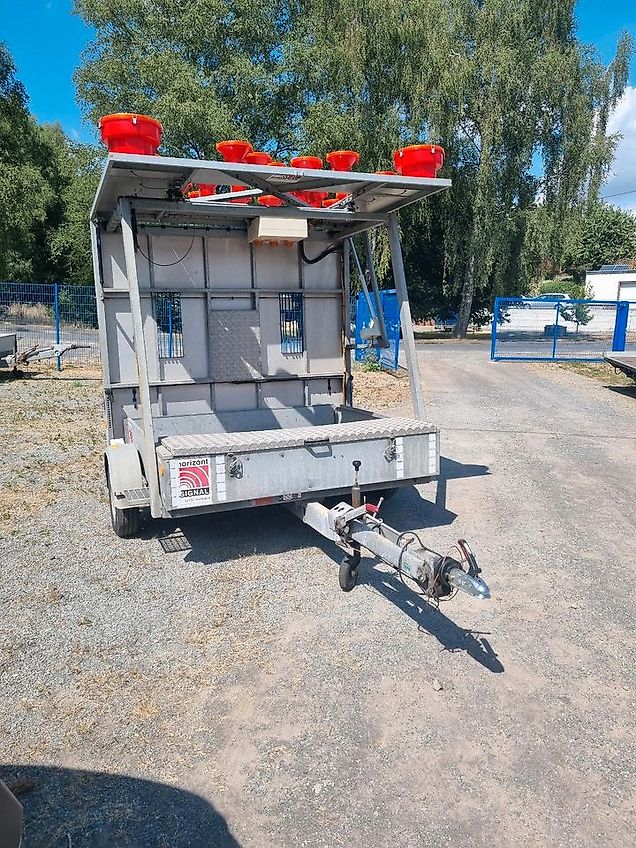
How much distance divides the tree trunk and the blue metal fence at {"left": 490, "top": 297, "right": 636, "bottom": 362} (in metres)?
7.65

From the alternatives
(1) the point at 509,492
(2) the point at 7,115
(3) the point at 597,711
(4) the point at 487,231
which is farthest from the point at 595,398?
(2) the point at 7,115

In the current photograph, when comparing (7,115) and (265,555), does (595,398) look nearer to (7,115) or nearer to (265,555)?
(265,555)

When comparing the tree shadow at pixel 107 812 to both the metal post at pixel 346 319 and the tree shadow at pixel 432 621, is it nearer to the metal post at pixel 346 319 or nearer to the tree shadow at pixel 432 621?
the tree shadow at pixel 432 621

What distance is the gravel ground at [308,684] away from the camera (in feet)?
8.77

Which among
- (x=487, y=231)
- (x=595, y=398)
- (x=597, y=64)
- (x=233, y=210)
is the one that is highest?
(x=597, y=64)

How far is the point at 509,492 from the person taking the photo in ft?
23.4

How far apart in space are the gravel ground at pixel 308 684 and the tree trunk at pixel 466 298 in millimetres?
24683

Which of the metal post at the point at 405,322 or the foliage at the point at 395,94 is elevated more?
the foliage at the point at 395,94

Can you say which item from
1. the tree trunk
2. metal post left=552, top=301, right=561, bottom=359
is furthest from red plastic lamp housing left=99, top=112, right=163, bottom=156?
the tree trunk

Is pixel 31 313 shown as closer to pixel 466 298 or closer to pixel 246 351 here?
pixel 246 351

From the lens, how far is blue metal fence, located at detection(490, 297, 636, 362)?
69.9ft

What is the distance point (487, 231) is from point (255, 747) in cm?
2750

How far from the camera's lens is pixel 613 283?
46.1 meters

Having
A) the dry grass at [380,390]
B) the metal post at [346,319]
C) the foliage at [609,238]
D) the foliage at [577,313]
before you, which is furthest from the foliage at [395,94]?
the foliage at [609,238]
